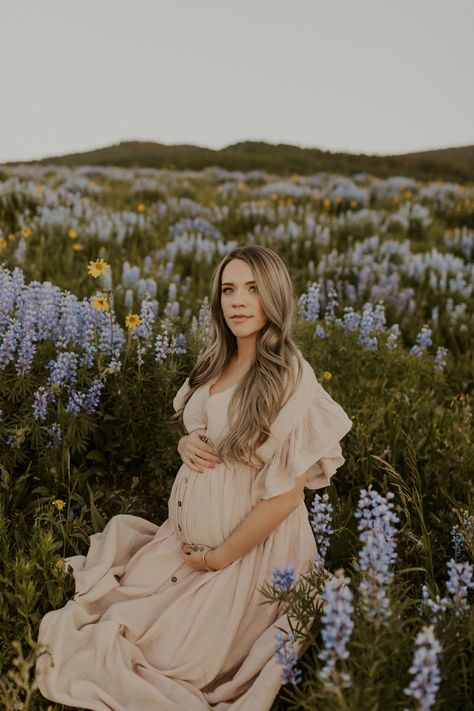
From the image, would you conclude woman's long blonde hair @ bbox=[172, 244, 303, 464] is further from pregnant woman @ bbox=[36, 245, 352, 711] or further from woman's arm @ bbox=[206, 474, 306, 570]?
woman's arm @ bbox=[206, 474, 306, 570]

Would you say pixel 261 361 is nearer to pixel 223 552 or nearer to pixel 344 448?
pixel 223 552

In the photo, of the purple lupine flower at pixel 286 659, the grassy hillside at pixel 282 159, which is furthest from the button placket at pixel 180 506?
the grassy hillside at pixel 282 159

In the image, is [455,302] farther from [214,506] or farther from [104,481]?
[214,506]

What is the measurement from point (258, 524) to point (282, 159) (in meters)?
21.8

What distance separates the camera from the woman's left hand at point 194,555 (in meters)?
2.71

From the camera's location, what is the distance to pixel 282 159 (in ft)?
75.3

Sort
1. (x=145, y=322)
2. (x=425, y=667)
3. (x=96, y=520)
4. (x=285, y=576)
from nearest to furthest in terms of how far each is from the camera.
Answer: (x=425, y=667) < (x=285, y=576) < (x=96, y=520) < (x=145, y=322)

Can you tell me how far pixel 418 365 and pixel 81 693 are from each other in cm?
309

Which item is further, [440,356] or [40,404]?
[440,356]

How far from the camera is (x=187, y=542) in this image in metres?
2.81

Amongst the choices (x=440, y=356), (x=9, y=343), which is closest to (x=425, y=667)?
(x=9, y=343)

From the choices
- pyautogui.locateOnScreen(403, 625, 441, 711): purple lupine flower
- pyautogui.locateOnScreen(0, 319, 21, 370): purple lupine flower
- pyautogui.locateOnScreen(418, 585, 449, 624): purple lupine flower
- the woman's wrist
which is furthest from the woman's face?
pyautogui.locateOnScreen(403, 625, 441, 711): purple lupine flower

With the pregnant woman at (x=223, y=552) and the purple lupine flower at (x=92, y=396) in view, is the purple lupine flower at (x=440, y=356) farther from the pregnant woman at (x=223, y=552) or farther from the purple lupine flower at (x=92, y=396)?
the purple lupine flower at (x=92, y=396)

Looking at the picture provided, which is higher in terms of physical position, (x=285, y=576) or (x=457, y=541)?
(x=285, y=576)
